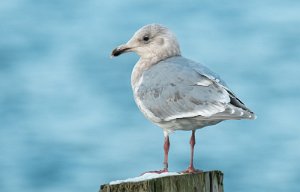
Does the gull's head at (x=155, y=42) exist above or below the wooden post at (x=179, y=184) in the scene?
above

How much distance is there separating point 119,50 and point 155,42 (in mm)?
405

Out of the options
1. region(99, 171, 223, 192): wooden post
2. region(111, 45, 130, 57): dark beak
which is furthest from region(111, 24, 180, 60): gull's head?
region(99, 171, 223, 192): wooden post

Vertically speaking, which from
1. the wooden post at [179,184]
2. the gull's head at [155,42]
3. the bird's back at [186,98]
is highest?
the gull's head at [155,42]

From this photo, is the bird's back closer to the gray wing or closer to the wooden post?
the gray wing

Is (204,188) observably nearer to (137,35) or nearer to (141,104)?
(141,104)

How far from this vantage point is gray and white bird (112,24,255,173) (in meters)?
5.81

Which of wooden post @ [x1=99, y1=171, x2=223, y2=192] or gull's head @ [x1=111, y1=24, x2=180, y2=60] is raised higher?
gull's head @ [x1=111, y1=24, x2=180, y2=60]

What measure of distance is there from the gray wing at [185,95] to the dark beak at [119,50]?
2.14 feet

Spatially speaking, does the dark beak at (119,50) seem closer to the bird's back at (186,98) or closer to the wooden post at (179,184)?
the bird's back at (186,98)

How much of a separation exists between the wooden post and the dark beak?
237 cm

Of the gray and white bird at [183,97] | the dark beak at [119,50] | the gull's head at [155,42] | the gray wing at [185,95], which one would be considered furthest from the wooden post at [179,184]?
the dark beak at [119,50]

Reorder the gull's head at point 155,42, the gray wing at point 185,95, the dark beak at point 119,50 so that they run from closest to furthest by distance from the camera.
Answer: the gray wing at point 185,95 < the gull's head at point 155,42 < the dark beak at point 119,50

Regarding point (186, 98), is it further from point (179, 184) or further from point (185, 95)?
point (179, 184)

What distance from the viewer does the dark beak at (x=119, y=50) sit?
7008 mm
